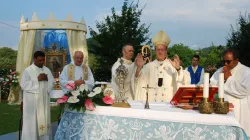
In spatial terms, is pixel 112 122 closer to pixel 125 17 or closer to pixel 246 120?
pixel 246 120

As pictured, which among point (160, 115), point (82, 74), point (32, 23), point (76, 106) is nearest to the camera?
point (160, 115)

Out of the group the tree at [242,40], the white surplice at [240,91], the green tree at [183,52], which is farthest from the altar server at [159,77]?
the green tree at [183,52]

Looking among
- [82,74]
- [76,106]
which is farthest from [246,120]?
[82,74]

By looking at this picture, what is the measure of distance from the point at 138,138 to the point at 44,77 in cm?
351

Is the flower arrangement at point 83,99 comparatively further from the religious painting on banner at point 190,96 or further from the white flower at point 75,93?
the religious painting on banner at point 190,96

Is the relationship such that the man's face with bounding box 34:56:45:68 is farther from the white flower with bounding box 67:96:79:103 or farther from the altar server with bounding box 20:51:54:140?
the white flower with bounding box 67:96:79:103

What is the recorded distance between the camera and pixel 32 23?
1541 cm

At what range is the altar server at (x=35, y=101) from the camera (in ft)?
20.3

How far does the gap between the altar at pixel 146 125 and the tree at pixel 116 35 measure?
416 inches

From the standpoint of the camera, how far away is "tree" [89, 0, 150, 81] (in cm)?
1408

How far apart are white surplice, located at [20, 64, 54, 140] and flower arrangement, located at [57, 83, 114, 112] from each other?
291cm

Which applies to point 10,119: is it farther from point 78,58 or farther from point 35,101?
point 78,58

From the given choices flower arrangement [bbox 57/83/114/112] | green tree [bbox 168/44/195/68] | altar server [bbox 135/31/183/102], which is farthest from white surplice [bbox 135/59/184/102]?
green tree [bbox 168/44/195/68]

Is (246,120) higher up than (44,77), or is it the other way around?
(44,77)
